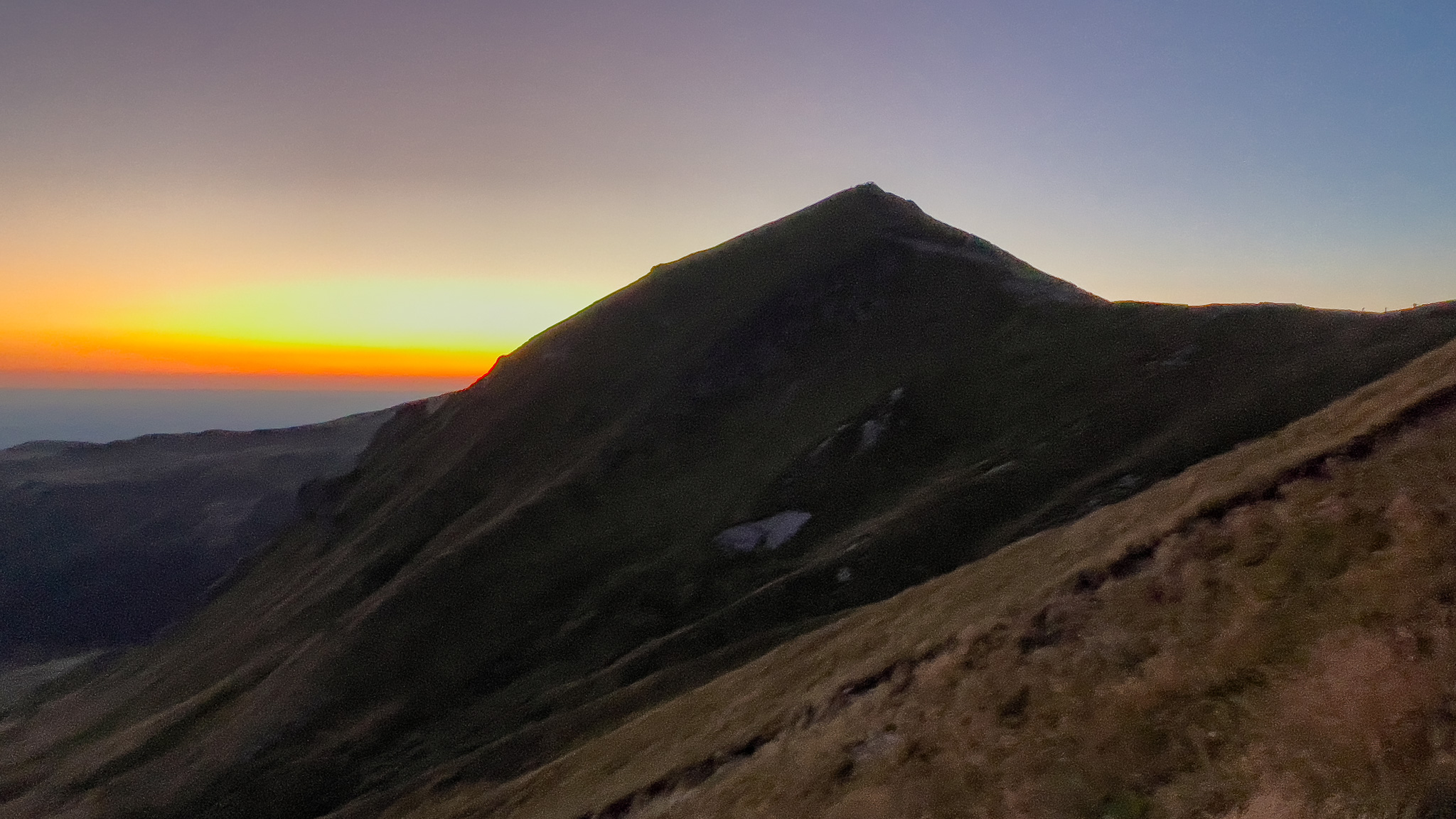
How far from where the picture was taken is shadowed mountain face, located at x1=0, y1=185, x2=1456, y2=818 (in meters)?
56.7

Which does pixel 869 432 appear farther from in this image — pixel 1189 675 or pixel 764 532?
pixel 1189 675

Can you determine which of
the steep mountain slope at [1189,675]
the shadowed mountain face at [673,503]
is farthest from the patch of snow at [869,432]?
the steep mountain slope at [1189,675]

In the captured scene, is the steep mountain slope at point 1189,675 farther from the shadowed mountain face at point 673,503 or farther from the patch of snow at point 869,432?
the patch of snow at point 869,432

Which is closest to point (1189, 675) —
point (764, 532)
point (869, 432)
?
point (764, 532)

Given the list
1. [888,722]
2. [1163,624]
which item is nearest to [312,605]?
[888,722]

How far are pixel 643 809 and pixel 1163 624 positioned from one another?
68.5 ft

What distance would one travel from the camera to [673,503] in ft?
297

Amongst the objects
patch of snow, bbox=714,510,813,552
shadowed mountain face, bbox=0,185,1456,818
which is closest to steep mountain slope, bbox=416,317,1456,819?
shadowed mountain face, bbox=0,185,1456,818

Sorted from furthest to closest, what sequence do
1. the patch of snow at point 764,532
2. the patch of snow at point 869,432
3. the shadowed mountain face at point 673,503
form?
the patch of snow at point 869,432 → the patch of snow at point 764,532 → the shadowed mountain face at point 673,503

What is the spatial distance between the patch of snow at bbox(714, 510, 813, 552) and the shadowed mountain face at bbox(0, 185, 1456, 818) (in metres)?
0.40

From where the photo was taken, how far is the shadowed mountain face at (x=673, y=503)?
56719 millimetres

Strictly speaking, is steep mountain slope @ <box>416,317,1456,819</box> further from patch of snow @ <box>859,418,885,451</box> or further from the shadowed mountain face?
patch of snow @ <box>859,418,885,451</box>

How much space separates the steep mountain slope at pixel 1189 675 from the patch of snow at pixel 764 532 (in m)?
39.7

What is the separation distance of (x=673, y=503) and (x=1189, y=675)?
245ft
